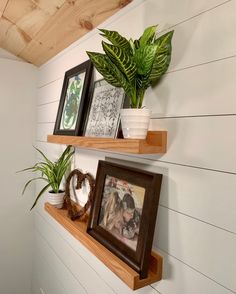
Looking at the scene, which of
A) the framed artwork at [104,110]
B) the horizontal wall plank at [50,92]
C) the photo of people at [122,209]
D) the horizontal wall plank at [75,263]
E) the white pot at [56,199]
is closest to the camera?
the photo of people at [122,209]

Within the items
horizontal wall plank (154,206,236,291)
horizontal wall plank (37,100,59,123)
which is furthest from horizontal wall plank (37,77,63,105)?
horizontal wall plank (154,206,236,291)

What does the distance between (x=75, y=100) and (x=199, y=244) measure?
3.09 feet

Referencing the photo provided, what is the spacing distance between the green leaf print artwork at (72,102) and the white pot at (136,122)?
1.93 feet

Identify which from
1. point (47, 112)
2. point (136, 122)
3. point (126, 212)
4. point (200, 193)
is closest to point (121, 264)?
point (126, 212)

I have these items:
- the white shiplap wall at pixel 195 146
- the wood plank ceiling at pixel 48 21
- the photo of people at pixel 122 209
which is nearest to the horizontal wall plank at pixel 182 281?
the white shiplap wall at pixel 195 146

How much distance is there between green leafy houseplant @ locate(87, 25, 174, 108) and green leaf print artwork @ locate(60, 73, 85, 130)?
52cm

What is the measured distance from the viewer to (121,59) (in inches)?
28.0

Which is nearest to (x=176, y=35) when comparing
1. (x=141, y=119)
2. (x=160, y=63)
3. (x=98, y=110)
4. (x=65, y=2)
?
(x=160, y=63)

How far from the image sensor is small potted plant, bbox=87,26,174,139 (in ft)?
2.33

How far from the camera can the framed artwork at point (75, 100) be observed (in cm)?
123

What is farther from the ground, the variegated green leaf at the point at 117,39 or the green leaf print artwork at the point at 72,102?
the variegated green leaf at the point at 117,39

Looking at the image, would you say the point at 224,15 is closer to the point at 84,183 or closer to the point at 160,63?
the point at 160,63

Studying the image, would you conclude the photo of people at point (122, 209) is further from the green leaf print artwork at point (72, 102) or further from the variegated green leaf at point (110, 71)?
the green leaf print artwork at point (72, 102)

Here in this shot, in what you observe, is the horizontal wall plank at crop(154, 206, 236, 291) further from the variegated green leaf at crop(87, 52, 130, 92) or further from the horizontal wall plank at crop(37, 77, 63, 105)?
the horizontal wall plank at crop(37, 77, 63, 105)
